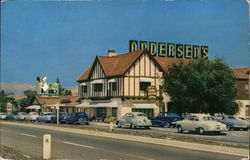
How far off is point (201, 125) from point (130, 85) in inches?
949

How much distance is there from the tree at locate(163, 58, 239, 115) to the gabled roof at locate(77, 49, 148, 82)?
590 centimetres

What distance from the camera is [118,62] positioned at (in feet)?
183

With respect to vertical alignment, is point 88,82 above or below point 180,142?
above

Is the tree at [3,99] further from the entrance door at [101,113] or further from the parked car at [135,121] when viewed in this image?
the parked car at [135,121]

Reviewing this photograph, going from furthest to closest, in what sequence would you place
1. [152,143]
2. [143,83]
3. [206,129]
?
[143,83] → [206,129] → [152,143]

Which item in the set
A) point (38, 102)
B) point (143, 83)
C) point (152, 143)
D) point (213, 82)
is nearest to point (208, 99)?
point (213, 82)

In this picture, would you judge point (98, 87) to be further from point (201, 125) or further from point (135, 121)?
point (201, 125)

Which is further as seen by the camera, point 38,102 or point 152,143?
point 38,102

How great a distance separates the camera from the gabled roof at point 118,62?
51250 millimetres

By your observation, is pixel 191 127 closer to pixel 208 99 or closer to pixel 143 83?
pixel 208 99

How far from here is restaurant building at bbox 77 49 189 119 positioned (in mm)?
50969

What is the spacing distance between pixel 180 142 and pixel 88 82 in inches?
1647

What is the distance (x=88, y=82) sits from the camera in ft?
196

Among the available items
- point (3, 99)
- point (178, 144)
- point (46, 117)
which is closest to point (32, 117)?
point (46, 117)
